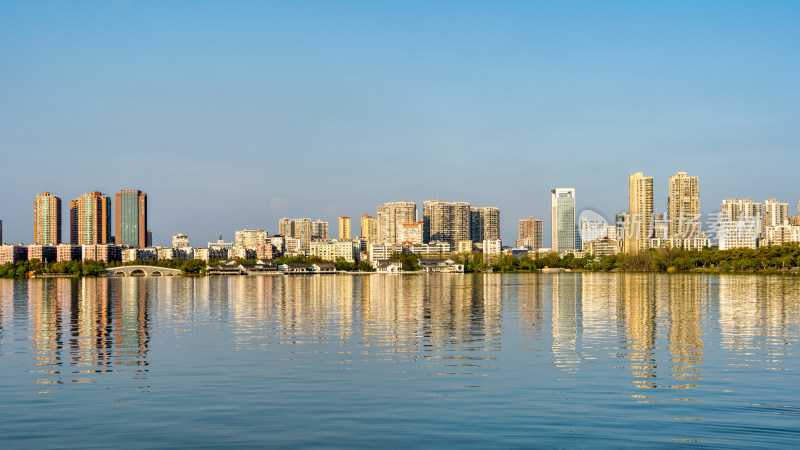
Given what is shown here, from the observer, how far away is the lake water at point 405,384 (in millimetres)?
11945

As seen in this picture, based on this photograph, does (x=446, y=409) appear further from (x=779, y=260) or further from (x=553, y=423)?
(x=779, y=260)

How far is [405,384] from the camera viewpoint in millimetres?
16656

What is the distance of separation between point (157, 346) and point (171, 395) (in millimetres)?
9586

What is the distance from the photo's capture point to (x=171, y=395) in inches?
614

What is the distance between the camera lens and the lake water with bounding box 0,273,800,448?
11.9 m

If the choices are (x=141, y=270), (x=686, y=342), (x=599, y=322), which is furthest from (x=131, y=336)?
(x=141, y=270)

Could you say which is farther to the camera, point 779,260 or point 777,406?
point 779,260

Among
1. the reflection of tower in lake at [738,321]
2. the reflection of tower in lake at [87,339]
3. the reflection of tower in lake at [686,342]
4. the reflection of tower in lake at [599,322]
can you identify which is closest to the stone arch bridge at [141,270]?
the reflection of tower in lake at [87,339]

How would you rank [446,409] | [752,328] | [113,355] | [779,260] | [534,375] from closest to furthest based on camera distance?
1. [446,409]
2. [534,375]
3. [113,355]
4. [752,328]
5. [779,260]

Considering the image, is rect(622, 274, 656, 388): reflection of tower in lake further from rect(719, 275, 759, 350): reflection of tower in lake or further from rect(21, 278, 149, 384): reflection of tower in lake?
rect(21, 278, 149, 384): reflection of tower in lake

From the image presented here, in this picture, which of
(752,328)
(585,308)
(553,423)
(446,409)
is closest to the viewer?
(553,423)

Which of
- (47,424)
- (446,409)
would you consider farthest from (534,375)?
(47,424)

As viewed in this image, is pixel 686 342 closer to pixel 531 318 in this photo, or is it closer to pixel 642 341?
pixel 642 341

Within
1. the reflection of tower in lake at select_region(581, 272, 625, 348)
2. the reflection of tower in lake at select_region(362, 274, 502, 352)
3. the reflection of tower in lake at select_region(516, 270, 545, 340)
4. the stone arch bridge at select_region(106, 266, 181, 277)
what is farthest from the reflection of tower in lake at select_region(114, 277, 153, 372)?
the stone arch bridge at select_region(106, 266, 181, 277)
